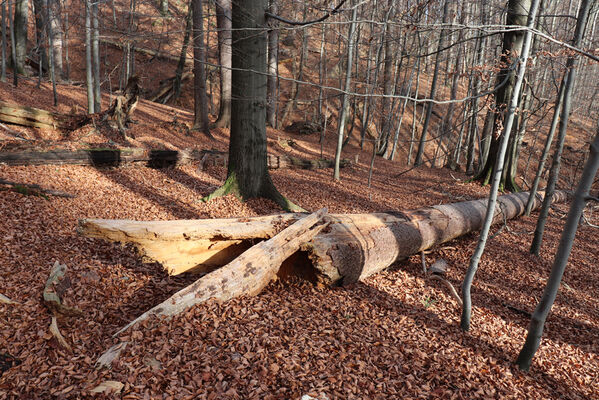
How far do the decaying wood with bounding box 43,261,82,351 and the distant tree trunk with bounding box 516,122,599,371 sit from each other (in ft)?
14.6

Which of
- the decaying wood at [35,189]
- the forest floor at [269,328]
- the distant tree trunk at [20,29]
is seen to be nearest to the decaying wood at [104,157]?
the forest floor at [269,328]

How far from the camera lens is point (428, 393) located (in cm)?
307

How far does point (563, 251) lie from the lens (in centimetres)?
318

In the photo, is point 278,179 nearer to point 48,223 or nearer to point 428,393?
point 48,223

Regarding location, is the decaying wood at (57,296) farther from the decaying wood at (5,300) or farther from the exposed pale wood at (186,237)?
the exposed pale wood at (186,237)

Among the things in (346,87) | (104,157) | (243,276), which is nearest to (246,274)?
(243,276)

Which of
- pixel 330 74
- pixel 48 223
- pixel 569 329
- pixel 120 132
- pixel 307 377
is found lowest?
pixel 569 329

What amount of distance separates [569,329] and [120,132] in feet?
37.4

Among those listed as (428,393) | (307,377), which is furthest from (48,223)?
(428,393)

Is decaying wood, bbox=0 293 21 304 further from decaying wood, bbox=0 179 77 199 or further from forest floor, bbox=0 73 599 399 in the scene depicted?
decaying wood, bbox=0 179 77 199

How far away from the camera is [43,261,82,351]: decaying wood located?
3006 millimetres

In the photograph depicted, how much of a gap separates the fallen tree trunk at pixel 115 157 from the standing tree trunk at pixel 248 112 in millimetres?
2771

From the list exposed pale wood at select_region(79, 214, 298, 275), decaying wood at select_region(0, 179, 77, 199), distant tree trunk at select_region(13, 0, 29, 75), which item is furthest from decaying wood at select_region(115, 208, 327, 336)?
distant tree trunk at select_region(13, 0, 29, 75)

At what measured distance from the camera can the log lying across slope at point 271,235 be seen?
4.25 metres
